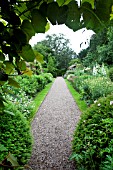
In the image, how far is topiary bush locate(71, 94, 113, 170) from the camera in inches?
104

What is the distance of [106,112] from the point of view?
3.09m

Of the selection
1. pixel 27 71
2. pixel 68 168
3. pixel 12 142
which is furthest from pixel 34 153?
pixel 27 71

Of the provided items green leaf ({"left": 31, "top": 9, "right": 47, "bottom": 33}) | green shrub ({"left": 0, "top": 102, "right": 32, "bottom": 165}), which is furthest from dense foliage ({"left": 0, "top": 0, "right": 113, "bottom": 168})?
green shrub ({"left": 0, "top": 102, "right": 32, "bottom": 165})

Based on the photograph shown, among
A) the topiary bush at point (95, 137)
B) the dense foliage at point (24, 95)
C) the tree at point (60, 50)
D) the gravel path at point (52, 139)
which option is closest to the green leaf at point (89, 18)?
the dense foliage at point (24, 95)

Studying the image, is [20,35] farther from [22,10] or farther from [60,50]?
[60,50]

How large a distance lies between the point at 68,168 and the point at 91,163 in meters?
1.05

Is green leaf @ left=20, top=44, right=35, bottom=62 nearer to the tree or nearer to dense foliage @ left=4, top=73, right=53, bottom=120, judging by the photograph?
dense foliage @ left=4, top=73, right=53, bottom=120

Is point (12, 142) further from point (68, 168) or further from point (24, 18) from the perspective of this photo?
point (24, 18)

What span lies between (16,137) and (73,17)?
2.83 metres

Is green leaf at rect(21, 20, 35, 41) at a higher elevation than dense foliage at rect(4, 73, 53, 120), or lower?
higher

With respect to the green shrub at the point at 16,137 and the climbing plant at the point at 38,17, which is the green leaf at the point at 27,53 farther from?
the green shrub at the point at 16,137

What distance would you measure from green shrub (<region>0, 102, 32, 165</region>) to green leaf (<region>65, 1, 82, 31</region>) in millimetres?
2536

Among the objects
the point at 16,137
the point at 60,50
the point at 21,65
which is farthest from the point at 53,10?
the point at 60,50

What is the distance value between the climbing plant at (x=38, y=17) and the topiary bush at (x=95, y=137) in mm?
2168
